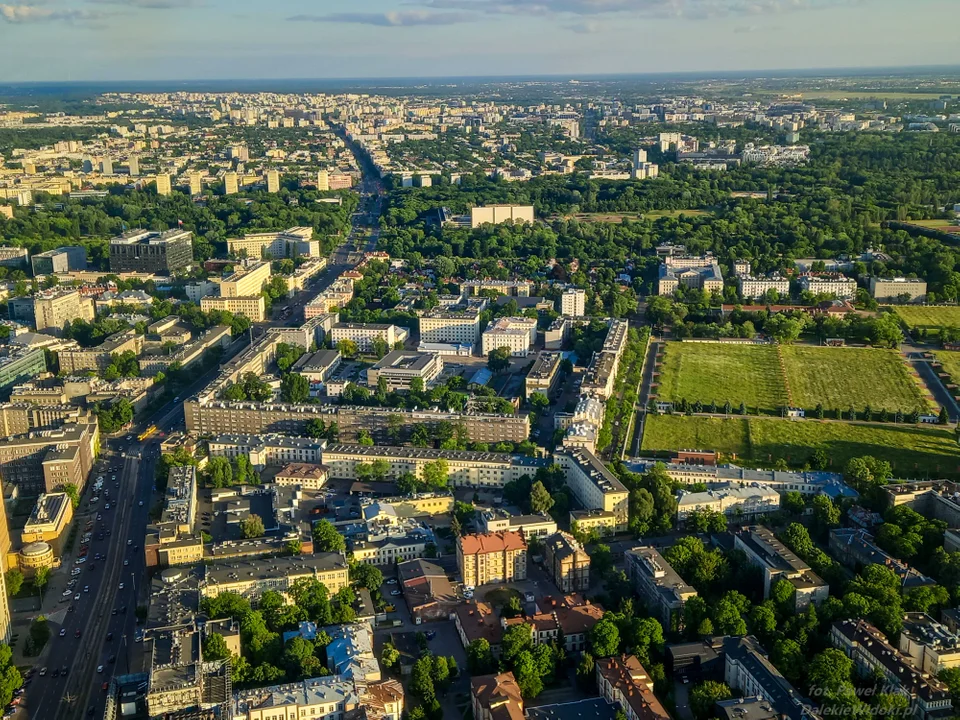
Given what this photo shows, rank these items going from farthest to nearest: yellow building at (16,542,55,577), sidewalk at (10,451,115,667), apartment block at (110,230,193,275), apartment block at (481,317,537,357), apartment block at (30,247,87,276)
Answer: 1. apartment block at (110,230,193,275)
2. apartment block at (30,247,87,276)
3. apartment block at (481,317,537,357)
4. yellow building at (16,542,55,577)
5. sidewalk at (10,451,115,667)

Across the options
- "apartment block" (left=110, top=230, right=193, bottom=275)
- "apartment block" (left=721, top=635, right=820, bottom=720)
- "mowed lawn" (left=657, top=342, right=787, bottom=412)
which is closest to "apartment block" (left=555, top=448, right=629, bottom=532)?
"apartment block" (left=721, top=635, right=820, bottom=720)

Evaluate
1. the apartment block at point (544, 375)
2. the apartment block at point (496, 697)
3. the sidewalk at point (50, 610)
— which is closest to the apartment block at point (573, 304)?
the apartment block at point (544, 375)

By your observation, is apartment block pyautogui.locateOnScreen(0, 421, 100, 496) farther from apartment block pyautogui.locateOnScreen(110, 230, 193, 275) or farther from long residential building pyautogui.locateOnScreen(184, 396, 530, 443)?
apartment block pyautogui.locateOnScreen(110, 230, 193, 275)

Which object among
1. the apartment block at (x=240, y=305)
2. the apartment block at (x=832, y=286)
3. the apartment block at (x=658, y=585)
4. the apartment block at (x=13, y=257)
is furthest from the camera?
the apartment block at (x=13, y=257)

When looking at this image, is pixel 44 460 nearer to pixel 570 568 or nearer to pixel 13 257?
pixel 570 568

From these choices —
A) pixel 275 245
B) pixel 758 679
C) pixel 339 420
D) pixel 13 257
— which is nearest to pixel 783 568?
pixel 758 679

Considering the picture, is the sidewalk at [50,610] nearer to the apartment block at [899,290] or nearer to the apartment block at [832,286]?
the apartment block at [832,286]
